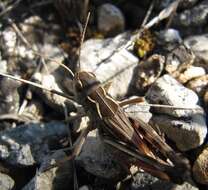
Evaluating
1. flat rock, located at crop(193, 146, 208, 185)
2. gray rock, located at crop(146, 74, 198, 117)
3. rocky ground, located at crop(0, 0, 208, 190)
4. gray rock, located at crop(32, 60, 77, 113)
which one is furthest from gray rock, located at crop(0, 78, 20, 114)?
flat rock, located at crop(193, 146, 208, 185)

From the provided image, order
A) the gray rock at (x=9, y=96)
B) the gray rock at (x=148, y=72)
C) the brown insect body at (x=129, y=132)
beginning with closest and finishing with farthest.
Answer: the brown insect body at (x=129, y=132) < the gray rock at (x=148, y=72) < the gray rock at (x=9, y=96)

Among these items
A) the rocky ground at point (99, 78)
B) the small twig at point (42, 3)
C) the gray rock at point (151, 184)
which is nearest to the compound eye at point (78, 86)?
the rocky ground at point (99, 78)

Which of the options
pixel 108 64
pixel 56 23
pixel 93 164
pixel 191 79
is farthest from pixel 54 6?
pixel 93 164

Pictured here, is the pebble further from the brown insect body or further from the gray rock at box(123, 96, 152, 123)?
the brown insect body

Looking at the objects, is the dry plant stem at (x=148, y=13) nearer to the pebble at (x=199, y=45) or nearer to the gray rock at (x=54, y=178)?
the pebble at (x=199, y=45)

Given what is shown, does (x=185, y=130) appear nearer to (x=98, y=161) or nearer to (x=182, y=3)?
(x=98, y=161)

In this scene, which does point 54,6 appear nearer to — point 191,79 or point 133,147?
Answer: point 191,79
